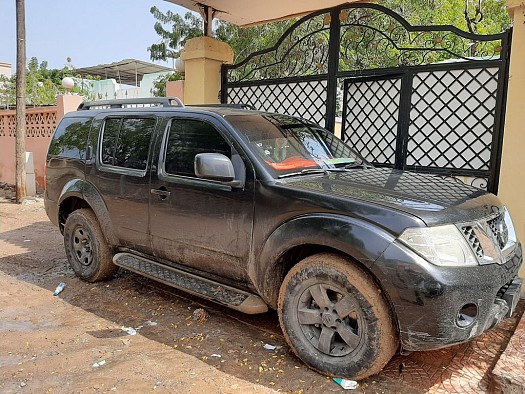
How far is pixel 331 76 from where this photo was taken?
6.11 metres

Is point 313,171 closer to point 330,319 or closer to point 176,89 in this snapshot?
point 330,319

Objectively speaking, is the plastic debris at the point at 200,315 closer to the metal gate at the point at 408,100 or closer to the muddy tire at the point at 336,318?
the muddy tire at the point at 336,318

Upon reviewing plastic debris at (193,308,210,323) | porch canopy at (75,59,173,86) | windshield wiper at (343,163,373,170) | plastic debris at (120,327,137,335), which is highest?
porch canopy at (75,59,173,86)

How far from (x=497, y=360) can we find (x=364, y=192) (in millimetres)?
1553

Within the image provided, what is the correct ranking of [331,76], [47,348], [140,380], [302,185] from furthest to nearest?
[331,76] < [47,348] < [302,185] < [140,380]

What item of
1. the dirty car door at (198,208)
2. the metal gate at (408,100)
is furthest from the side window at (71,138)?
the metal gate at (408,100)

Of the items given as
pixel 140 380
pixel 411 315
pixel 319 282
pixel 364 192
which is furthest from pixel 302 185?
pixel 140 380

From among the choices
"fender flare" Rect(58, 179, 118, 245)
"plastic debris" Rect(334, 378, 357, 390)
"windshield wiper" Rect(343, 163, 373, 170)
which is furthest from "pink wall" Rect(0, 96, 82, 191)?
"plastic debris" Rect(334, 378, 357, 390)

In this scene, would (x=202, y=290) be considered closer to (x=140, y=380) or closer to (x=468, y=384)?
(x=140, y=380)

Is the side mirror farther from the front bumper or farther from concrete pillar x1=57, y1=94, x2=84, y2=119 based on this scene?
concrete pillar x1=57, y1=94, x2=84, y2=119

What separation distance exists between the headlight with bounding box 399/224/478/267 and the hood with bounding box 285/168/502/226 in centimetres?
7

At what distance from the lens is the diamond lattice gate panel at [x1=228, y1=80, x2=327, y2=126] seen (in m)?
6.37

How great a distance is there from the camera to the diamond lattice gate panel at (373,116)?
570 cm

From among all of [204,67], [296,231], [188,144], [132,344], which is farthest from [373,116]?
[132,344]
